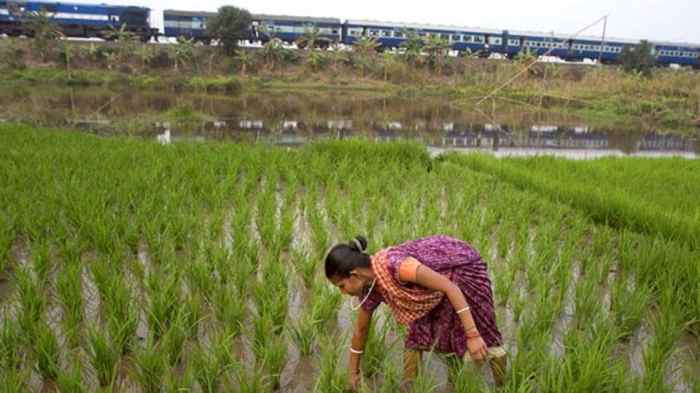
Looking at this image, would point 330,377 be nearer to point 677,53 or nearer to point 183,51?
point 183,51

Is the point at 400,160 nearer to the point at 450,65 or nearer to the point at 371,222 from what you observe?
the point at 371,222

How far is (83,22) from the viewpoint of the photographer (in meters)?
28.1

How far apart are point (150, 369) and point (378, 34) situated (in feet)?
111

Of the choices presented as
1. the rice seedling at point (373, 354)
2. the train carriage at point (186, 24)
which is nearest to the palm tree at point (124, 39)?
the train carriage at point (186, 24)

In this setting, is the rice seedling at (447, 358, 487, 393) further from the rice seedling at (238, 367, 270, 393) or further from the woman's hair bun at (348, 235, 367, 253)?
the rice seedling at (238, 367, 270, 393)

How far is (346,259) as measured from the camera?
5.28 feet

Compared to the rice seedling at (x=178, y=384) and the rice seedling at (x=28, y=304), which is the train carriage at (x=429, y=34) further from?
the rice seedling at (x=178, y=384)

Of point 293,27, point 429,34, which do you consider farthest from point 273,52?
point 429,34

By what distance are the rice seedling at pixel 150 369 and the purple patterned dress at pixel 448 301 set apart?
2.85ft

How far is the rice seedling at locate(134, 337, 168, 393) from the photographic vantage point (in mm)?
1846

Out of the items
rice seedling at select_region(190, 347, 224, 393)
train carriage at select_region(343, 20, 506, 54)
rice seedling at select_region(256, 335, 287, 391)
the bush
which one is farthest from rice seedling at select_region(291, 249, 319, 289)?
the bush

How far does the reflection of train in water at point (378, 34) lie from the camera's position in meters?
29.0

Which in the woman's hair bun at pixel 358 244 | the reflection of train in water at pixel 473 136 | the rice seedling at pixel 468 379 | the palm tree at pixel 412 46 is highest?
the palm tree at pixel 412 46

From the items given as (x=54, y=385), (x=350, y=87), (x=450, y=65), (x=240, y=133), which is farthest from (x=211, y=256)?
(x=450, y=65)
